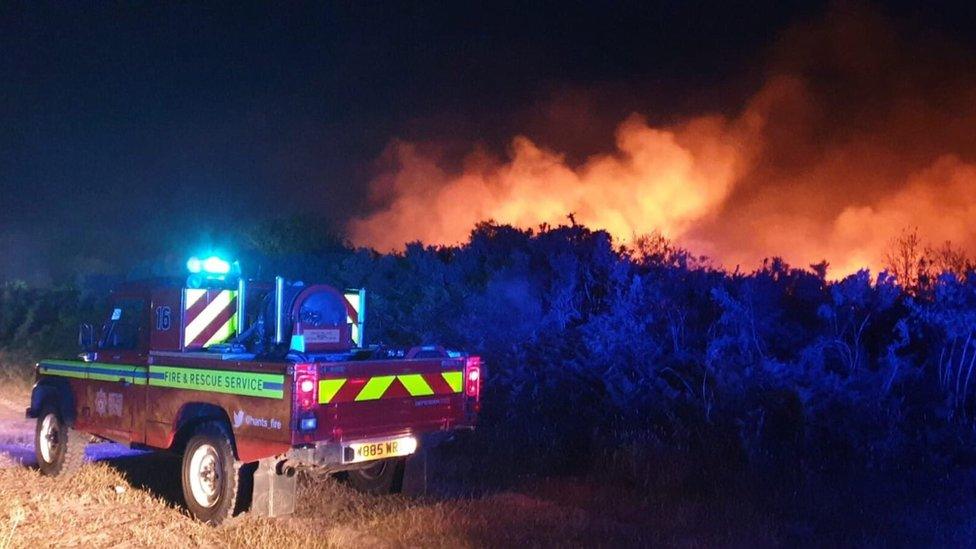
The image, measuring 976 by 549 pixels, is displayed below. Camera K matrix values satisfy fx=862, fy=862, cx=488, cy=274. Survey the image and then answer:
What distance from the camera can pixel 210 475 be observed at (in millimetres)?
7312

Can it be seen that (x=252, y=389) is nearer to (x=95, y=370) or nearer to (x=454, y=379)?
(x=454, y=379)

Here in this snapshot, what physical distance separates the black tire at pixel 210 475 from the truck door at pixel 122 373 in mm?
843

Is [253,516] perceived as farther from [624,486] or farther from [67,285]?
[67,285]

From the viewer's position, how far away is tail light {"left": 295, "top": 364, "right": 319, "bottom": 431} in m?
6.34

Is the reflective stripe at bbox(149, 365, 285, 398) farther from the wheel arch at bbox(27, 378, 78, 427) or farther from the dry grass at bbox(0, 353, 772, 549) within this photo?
the wheel arch at bbox(27, 378, 78, 427)

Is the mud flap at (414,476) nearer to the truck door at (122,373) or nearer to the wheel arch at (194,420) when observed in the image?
the wheel arch at (194,420)

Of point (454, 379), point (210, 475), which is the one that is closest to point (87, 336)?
point (210, 475)

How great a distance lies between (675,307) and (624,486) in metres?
2.73

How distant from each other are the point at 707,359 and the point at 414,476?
3556 millimetres

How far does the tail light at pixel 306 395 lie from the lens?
634cm

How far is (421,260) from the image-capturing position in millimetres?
13516

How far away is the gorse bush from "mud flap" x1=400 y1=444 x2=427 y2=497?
132 cm

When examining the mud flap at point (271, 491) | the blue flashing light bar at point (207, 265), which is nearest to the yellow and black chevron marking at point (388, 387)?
the mud flap at point (271, 491)

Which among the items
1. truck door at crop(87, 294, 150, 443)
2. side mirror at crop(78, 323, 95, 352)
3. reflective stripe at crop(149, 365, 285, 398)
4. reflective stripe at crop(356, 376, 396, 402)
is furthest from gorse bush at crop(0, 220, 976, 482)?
side mirror at crop(78, 323, 95, 352)
